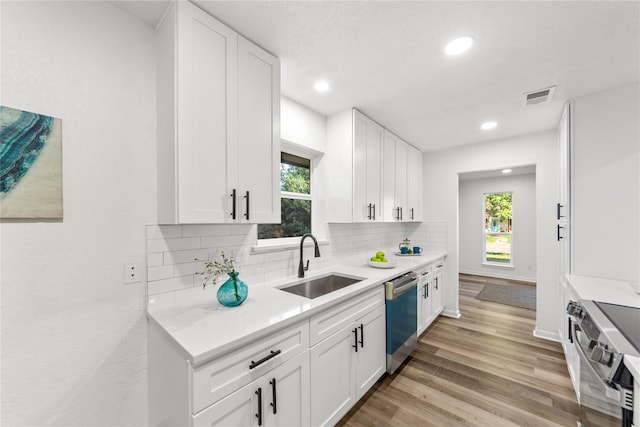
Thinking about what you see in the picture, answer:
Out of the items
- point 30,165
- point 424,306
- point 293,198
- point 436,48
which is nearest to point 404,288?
point 424,306

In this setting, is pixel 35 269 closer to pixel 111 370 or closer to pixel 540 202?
pixel 111 370

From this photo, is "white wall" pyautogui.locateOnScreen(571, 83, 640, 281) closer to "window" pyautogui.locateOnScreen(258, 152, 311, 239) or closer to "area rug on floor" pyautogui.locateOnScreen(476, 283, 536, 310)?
"window" pyautogui.locateOnScreen(258, 152, 311, 239)

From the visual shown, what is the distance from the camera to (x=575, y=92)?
7.30 feet

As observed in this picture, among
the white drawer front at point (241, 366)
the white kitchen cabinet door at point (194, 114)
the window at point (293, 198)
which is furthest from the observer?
the window at point (293, 198)

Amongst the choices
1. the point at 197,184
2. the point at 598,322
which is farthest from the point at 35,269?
the point at 598,322

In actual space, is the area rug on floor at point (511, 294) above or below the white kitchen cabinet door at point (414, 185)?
below

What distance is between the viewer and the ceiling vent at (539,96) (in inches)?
86.6

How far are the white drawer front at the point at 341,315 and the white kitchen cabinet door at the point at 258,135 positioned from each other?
716 mm

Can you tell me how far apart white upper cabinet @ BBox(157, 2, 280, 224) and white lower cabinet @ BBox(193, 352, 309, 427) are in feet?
2.80

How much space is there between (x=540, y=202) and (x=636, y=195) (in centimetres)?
121

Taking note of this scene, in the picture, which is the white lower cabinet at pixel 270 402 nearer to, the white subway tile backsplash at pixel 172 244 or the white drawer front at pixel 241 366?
the white drawer front at pixel 241 366

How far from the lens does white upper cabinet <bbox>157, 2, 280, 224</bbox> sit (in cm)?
134

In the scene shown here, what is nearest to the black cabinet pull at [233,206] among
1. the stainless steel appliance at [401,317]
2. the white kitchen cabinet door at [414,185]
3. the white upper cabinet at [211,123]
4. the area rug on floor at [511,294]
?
the white upper cabinet at [211,123]

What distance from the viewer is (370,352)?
6.98 feet
